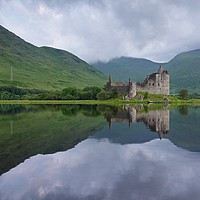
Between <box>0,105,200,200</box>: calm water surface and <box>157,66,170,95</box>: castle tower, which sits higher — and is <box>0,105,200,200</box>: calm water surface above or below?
below

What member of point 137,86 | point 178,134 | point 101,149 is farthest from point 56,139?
point 137,86

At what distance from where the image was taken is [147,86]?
142m

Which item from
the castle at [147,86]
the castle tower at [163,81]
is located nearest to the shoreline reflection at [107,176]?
the castle at [147,86]

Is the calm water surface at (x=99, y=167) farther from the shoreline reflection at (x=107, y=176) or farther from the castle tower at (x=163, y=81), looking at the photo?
the castle tower at (x=163, y=81)

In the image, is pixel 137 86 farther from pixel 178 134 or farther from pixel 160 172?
pixel 160 172

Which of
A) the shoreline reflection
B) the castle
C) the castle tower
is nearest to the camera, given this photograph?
the shoreline reflection

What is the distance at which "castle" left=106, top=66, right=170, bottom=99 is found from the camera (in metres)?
136

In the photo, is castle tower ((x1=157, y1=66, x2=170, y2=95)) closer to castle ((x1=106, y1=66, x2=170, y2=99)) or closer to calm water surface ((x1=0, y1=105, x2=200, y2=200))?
castle ((x1=106, y1=66, x2=170, y2=99))

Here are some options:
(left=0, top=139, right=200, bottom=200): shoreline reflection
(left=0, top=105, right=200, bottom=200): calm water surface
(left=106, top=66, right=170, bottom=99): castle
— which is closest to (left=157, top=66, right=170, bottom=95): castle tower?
(left=106, top=66, right=170, bottom=99): castle

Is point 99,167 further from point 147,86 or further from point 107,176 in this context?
point 147,86

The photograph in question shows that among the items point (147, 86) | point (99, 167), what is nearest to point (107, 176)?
Result: point (99, 167)

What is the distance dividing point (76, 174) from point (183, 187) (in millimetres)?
5859

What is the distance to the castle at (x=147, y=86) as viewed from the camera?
136m

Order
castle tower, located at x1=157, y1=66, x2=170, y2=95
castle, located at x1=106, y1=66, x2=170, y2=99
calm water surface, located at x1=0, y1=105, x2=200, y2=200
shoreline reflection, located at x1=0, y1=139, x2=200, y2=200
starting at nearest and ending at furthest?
shoreline reflection, located at x1=0, y1=139, x2=200, y2=200
calm water surface, located at x1=0, y1=105, x2=200, y2=200
castle, located at x1=106, y1=66, x2=170, y2=99
castle tower, located at x1=157, y1=66, x2=170, y2=95
